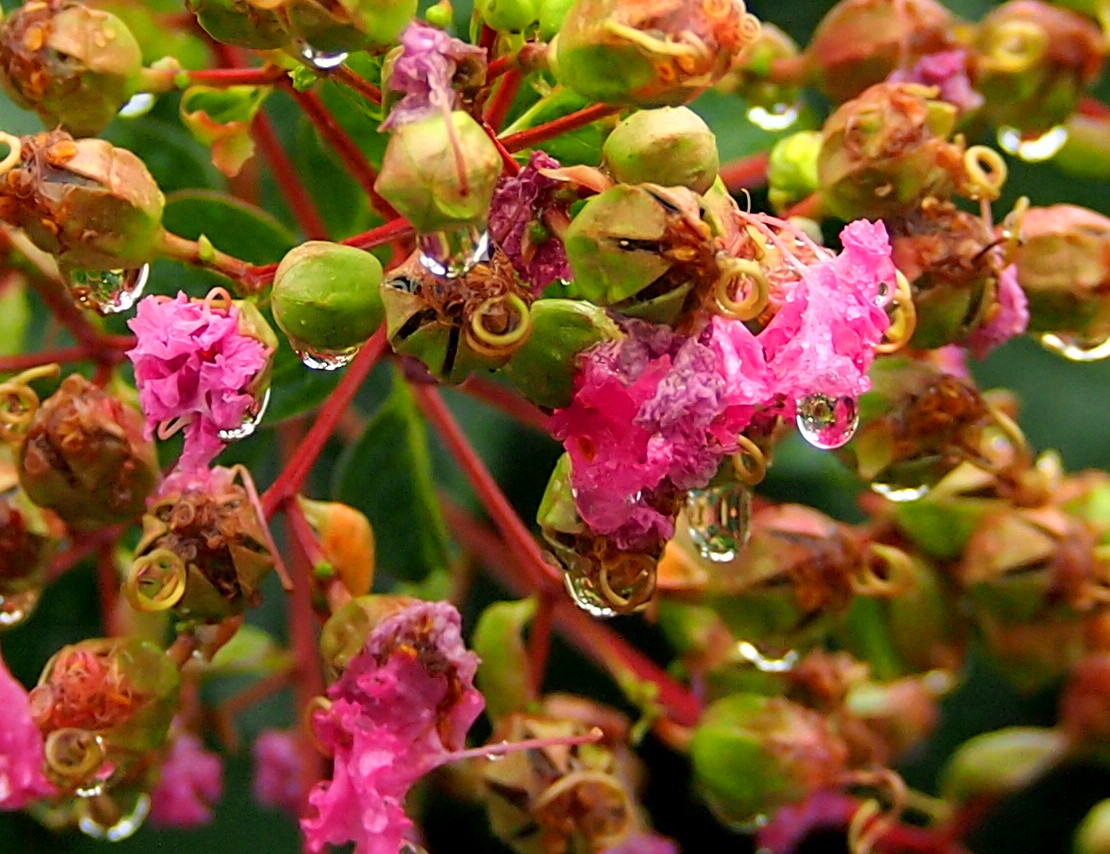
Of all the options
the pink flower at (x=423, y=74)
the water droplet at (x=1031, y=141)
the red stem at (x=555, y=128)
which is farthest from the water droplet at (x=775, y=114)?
the pink flower at (x=423, y=74)

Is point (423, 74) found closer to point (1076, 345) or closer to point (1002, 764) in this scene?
point (1076, 345)

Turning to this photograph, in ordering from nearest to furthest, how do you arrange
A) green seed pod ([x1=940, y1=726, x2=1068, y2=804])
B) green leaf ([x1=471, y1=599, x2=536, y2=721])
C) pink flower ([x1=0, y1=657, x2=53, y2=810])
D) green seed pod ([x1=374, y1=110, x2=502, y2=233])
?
1. green seed pod ([x1=374, y1=110, x2=502, y2=233])
2. pink flower ([x1=0, y1=657, x2=53, y2=810])
3. green leaf ([x1=471, y1=599, x2=536, y2=721])
4. green seed pod ([x1=940, y1=726, x2=1068, y2=804])

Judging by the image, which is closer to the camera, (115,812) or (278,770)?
(115,812)

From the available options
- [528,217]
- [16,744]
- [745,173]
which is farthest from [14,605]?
[745,173]

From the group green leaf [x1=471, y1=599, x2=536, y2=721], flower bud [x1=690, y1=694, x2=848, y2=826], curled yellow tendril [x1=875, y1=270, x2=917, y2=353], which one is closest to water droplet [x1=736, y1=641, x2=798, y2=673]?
flower bud [x1=690, y1=694, x2=848, y2=826]

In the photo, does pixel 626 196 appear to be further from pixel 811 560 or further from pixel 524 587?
pixel 524 587

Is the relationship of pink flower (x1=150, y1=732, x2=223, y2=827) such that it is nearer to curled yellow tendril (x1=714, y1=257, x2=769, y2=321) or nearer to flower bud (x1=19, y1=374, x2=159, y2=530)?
flower bud (x1=19, y1=374, x2=159, y2=530)
